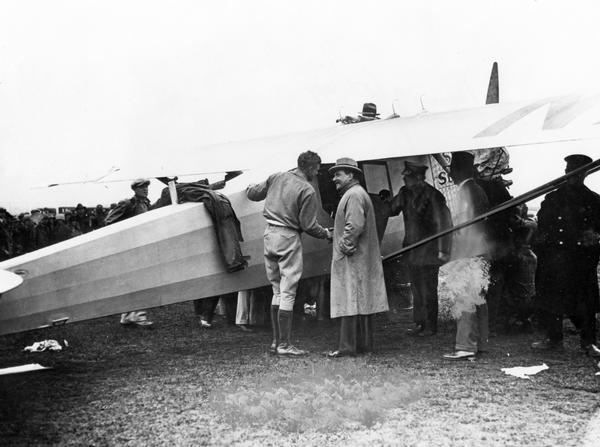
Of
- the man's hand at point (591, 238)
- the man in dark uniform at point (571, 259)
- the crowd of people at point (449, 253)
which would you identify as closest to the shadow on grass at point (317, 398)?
the crowd of people at point (449, 253)

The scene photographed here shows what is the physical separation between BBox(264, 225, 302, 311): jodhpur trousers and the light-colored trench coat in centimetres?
43

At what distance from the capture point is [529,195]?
6.58m

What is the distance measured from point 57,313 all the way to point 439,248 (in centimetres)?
450

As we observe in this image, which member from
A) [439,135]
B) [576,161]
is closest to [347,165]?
[439,135]

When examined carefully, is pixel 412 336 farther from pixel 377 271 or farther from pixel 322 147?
pixel 322 147

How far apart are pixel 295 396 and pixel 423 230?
359cm

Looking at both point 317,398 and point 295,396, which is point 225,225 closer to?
point 295,396

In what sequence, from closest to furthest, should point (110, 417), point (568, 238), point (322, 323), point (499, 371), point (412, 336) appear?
1. point (110, 417)
2. point (499, 371)
3. point (568, 238)
4. point (412, 336)
5. point (322, 323)

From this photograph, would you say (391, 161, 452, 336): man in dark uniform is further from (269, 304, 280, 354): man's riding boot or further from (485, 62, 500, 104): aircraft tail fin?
(485, 62, 500, 104): aircraft tail fin

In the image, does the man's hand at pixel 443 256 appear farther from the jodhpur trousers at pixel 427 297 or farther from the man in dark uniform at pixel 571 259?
the man in dark uniform at pixel 571 259

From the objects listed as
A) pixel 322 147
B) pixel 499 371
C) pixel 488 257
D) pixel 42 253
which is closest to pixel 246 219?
pixel 322 147

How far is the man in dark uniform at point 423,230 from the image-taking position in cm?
816

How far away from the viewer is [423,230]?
8.23 metres

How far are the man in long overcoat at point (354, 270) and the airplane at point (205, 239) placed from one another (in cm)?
94
